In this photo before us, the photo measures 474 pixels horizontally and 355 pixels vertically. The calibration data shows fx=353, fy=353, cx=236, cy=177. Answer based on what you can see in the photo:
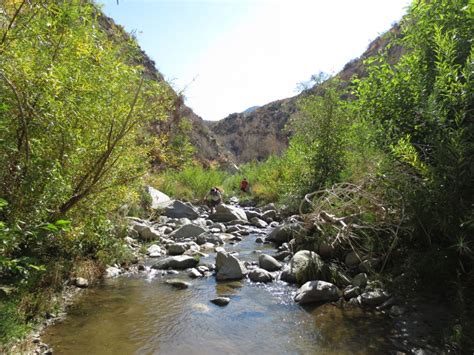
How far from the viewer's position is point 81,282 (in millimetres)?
5824

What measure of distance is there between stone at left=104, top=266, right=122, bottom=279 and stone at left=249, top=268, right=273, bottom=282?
256 centimetres

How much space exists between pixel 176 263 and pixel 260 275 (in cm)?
186

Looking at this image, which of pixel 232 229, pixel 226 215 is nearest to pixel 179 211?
pixel 226 215

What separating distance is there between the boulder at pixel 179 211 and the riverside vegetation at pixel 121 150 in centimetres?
569

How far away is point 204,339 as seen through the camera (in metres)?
4.43

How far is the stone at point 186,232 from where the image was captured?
9914 millimetres

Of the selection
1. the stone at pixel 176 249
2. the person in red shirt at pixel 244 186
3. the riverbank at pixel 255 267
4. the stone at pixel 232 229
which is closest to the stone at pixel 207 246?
the riverbank at pixel 255 267

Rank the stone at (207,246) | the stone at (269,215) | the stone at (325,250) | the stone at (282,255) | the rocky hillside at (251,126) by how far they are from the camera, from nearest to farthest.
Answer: the stone at (325,250) → the stone at (282,255) → the stone at (207,246) → the stone at (269,215) → the rocky hillside at (251,126)

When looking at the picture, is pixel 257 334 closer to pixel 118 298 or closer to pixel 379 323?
pixel 379 323

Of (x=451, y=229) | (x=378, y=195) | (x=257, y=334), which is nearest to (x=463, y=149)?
(x=451, y=229)

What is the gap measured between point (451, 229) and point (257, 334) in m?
2.76

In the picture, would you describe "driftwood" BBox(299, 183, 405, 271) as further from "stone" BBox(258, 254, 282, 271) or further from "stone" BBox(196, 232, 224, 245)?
"stone" BBox(196, 232, 224, 245)

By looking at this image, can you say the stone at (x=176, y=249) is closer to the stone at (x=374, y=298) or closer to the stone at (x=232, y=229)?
the stone at (x=232, y=229)

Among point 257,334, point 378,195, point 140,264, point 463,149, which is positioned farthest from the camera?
point 140,264
